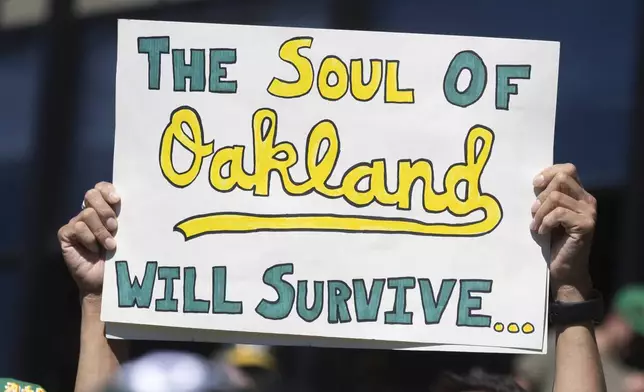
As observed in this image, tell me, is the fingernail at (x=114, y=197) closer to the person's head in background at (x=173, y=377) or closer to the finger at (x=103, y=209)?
the finger at (x=103, y=209)

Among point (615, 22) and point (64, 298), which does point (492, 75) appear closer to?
point (615, 22)

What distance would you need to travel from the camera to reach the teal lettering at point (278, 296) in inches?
117

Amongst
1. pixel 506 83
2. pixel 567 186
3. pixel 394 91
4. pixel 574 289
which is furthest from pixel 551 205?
pixel 394 91

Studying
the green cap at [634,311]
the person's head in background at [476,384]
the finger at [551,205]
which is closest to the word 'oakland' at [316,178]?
the finger at [551,205]

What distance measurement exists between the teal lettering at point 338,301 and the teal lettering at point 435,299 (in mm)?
156

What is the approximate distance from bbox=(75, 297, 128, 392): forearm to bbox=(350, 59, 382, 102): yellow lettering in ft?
2.32

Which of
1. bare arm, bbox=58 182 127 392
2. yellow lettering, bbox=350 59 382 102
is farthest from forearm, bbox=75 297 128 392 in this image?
yellow lettering, bbox=350 59 382 102

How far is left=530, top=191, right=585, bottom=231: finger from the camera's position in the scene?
9.41ft

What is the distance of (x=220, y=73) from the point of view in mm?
3057

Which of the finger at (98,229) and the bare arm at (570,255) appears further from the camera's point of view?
the finger at (98,229)

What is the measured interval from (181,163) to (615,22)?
311 centimetres

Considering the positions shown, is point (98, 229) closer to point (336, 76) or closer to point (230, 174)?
point (230, 174)

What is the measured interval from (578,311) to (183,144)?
2.91 feet

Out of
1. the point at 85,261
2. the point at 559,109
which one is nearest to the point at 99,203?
the point at 85,261
